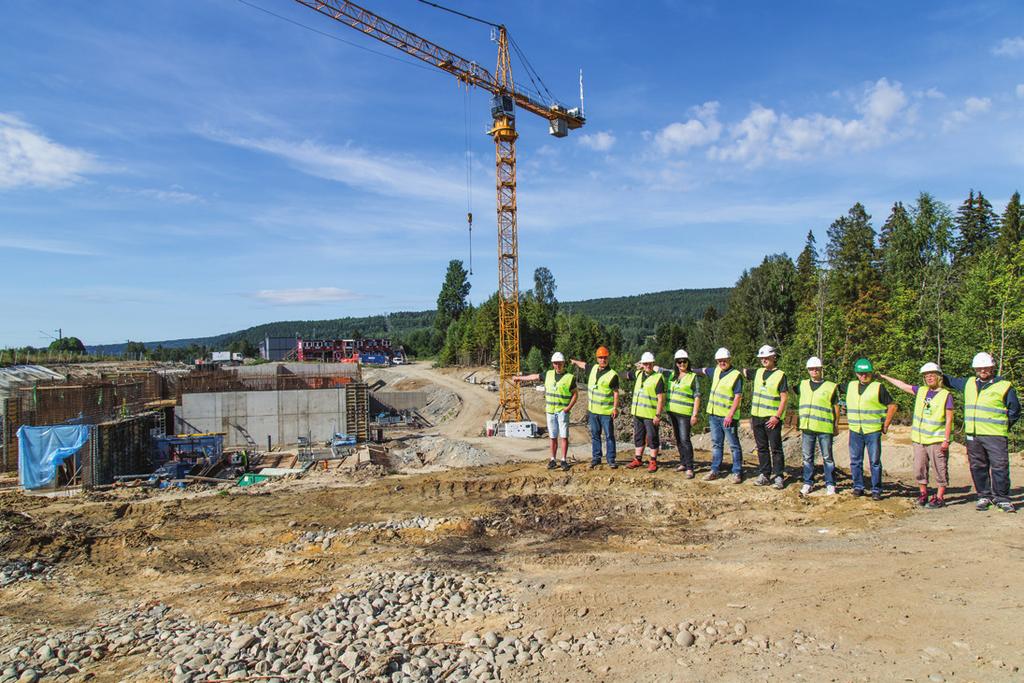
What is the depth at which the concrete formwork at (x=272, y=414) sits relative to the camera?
25.5 meters

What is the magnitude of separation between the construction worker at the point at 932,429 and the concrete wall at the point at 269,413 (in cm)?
2267

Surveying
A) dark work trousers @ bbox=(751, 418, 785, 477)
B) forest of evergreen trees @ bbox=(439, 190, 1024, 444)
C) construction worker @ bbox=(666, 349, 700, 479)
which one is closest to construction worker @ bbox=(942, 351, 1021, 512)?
dark work trousers @ bbox=(751, 418, 785, 477)

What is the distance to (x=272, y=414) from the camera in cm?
2611

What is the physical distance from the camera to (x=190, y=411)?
83.7 feet

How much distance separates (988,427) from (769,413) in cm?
219

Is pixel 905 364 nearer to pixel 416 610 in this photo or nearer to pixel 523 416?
pixel 523 416

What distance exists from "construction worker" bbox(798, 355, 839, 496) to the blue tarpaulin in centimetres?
1598

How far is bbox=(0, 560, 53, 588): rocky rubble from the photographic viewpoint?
7.33 metres

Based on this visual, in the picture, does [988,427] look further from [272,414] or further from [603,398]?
[272,414]

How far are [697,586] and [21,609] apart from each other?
6.73 meters

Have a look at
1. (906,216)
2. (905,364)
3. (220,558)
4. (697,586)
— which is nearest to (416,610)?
(697,586)

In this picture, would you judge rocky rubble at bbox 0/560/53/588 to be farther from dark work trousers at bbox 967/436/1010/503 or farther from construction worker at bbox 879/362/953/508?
dark work trousers at bbox 967/436/1010/503

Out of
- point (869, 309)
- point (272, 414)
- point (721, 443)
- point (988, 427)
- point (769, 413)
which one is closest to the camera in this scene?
point (988, 427)

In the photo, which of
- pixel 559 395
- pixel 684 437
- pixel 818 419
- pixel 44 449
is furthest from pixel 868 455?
pixel 44 449
